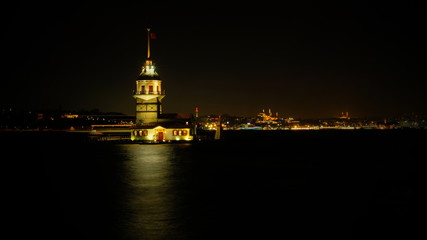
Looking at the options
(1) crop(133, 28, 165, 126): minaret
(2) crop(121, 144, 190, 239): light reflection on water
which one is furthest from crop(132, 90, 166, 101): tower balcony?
(2) crop(121, 144, 190, 239): light reflection on water

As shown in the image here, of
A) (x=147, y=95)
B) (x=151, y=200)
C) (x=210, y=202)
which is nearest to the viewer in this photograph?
(x=210, y=202)

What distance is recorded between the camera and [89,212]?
16625mm

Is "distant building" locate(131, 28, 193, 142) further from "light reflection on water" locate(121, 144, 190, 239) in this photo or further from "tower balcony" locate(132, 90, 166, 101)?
"light reflection on water" locate(121, 144, 190, 239)

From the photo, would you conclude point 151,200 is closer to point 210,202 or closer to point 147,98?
point 210,202

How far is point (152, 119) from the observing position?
59.6 m

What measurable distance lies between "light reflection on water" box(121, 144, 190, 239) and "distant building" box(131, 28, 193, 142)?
23.6 metres

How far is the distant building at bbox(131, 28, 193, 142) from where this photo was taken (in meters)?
58.3

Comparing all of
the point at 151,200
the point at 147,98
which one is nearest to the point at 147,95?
the point at 147,98

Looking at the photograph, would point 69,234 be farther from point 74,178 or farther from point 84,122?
point 84,122

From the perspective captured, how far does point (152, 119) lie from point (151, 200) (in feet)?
134

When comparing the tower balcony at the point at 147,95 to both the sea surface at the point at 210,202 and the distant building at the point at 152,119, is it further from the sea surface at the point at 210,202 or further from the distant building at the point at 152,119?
the sea surface at the point at 210,202

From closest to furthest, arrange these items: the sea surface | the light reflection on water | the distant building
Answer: the sea surface
the light reflection on water
the distant building

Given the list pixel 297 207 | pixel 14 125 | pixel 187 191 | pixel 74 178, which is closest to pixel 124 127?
pixel 74 178

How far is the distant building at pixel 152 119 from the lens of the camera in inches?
2295
